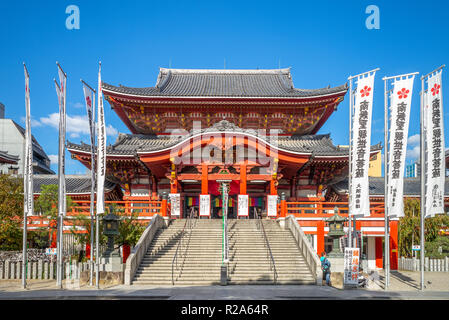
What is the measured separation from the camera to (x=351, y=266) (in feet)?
50.9

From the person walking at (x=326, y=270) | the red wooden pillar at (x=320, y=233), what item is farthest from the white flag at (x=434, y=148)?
the red wooden pillar at (x=320, y=233)

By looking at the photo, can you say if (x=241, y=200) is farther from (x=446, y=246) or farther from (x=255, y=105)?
(x=446, y=246)

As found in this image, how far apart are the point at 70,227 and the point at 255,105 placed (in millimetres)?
13513

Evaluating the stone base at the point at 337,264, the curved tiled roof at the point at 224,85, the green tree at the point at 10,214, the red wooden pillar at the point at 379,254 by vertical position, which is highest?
the curved tiled roof at the point at 224,85

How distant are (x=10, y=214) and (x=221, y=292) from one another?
42.6ft

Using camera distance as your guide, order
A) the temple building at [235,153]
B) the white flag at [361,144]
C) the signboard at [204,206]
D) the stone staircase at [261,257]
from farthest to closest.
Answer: the temple building at [235,153]
the signboard at [204,206]
the stone staircase at [261,257]
the white flag at [361,144]

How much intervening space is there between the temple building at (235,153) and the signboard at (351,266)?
658 centimetres

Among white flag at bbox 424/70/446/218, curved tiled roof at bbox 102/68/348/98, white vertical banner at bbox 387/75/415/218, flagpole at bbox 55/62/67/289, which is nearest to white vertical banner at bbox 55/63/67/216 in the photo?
flagpole at bbox 55/62/67/289

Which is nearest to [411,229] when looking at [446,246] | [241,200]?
[446,246]

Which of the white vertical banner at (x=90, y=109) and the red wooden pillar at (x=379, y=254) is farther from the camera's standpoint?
the red wooden pillar at (x=379, y=254)

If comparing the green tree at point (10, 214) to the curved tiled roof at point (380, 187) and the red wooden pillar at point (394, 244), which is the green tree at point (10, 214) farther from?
the red wooden pillar at point (394, 244)

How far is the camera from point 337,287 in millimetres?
16453

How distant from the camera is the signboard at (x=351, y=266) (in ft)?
50.4

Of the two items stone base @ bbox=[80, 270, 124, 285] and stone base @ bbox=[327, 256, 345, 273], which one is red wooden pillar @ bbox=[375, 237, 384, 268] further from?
stone base @ bbox=[80, 270, 124, 285]
